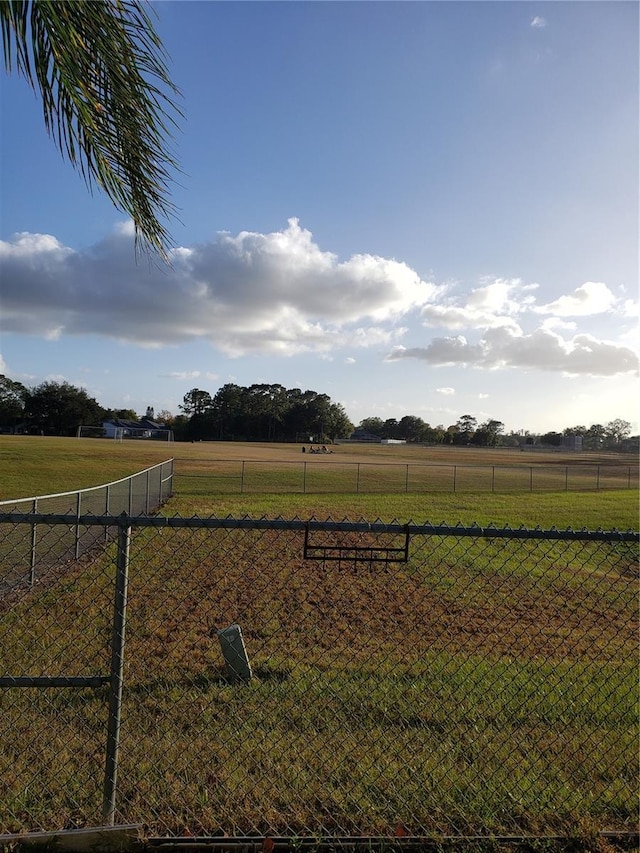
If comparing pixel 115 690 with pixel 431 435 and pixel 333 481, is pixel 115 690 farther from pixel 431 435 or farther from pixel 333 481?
pixel 431 435

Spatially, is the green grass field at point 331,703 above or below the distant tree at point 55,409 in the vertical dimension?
below

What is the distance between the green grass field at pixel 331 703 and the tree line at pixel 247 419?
9441cm

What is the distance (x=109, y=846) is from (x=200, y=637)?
142 inches

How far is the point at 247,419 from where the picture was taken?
399ft

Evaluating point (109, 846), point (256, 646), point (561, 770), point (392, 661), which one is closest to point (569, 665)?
point (392, 661)

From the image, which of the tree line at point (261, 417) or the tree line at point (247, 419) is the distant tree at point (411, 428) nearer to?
the tree line at point (247, 419)

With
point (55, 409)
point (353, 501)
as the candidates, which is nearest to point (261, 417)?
point (55, 409)

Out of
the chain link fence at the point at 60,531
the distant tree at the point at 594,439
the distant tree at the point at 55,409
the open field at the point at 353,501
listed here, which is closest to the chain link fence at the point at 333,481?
the open field at the point at 353,501

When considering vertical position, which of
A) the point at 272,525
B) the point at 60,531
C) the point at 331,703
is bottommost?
the point at 331,703

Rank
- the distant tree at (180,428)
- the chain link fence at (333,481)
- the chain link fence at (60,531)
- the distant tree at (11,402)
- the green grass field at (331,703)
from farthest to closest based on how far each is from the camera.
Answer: the distant tree at (180,428), the distant tree at (11,402), the chain link fence at (333,481), the chain link fence at (60,531), the green grass field at (331,703)

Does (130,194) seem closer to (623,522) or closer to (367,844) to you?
(367,844)

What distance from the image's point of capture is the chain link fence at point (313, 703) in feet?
9.93

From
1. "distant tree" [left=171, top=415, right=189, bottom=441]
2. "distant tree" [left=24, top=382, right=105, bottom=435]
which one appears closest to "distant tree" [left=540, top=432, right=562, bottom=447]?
"distant tree" [left=171, top=415, right=189, bottom=441]

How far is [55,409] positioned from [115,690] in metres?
101
